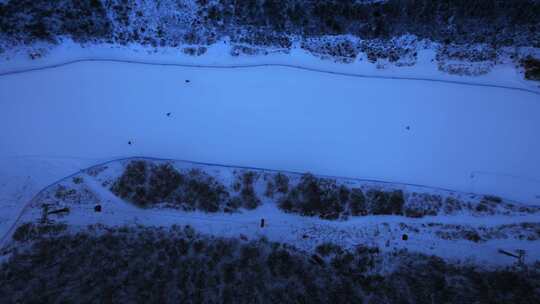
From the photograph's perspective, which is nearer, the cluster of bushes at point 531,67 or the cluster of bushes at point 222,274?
the cluster of bushes at point 222,274

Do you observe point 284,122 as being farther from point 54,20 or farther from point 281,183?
point 54,20

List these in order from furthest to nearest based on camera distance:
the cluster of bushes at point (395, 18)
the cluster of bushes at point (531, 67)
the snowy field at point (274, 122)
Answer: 1. the snowy field at point (274, 122)
2. the cluster of bushes at point (531, 67)
3. the cluster of bushes at point (395, 18)

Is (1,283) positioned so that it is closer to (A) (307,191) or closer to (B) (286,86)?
(A) (307,191)

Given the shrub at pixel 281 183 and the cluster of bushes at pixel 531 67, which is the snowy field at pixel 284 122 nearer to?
the shrub at pixel 281 183

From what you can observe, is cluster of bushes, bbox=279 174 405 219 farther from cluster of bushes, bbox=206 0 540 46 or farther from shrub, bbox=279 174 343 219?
cluster of bushes, bbox=206 0 540 46

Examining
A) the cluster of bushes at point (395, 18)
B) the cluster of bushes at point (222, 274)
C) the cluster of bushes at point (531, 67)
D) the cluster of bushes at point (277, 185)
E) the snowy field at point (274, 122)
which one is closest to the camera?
the cluster of bushes at point (222, 274)

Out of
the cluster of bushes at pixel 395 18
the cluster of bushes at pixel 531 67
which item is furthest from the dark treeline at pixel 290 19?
the cluster of bushes at pixel 531 67
